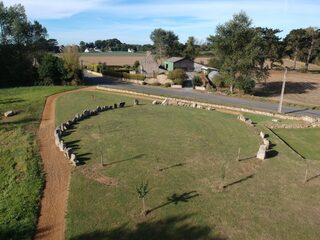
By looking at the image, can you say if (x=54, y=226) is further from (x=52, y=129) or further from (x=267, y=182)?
(x=52, y=129)

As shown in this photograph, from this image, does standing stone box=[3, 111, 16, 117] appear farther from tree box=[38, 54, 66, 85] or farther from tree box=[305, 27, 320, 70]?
tree box=[305, 27, 320, 70]

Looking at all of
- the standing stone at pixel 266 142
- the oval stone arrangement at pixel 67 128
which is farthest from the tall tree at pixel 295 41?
the standing stone at pixel 266 142

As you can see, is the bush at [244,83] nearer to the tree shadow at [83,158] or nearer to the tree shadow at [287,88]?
the tree shadow at [287,88]

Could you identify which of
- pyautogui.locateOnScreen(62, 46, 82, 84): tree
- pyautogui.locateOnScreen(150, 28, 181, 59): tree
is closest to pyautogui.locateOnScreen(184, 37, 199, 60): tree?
pyautogui.locateOnScreen(150, 28, 181, 59): tree

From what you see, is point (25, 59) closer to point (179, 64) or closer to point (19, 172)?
point (179, 64)

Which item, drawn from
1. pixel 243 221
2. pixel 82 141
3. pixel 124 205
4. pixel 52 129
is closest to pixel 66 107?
pixel 52 129

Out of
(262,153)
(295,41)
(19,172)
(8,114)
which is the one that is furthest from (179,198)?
(295,41)
